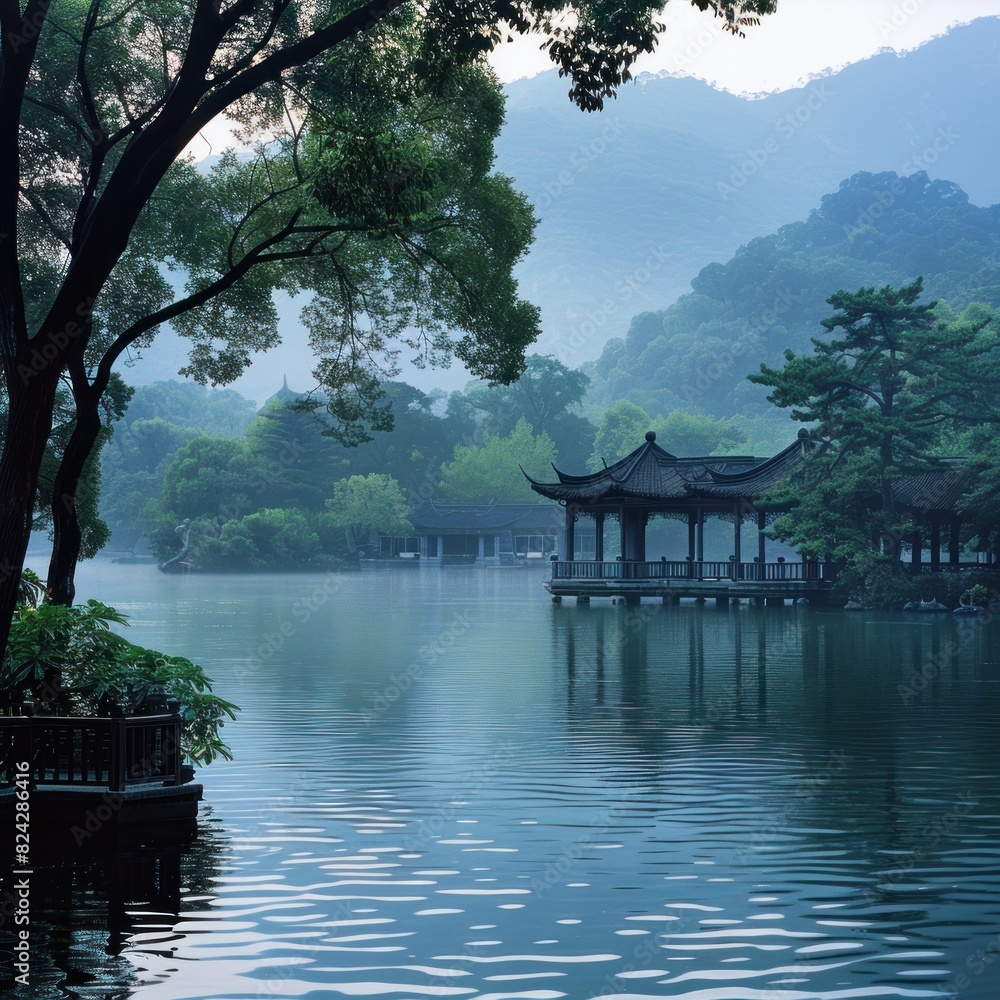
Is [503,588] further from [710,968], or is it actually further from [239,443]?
[710,968]

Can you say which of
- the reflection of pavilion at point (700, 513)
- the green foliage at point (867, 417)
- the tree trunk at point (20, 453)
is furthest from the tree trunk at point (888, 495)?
the tree trunk at point (20, 453)

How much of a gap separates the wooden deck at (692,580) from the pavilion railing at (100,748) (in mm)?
35025

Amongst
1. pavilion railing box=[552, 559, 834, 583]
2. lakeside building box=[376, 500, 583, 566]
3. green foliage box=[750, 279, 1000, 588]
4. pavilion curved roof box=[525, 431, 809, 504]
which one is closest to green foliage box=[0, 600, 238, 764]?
green foliage box=[750, 279, 1000, 588]

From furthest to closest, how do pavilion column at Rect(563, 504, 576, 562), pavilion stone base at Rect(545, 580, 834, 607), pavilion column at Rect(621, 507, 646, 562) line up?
pavilion column at Rect(563, 504, 576, 562) → pavilion column at Rect(621, 507, 646, 562) → pavilion stone base at Rect(545, 580, 834, 607)

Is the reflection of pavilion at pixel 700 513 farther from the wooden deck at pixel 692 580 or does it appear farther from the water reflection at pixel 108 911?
the water reflection at pixel 108 911

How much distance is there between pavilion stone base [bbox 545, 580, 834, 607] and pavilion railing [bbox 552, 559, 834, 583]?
27 cm

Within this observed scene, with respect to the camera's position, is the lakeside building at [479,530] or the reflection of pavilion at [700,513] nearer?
the reflection of pavilion at [700,513]

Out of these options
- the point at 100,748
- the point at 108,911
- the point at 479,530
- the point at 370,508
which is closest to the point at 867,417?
the point at 100,748

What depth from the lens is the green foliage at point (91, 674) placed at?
35.2ft

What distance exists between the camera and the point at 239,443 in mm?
93625

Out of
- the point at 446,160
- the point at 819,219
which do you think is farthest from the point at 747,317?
the point at 446,160

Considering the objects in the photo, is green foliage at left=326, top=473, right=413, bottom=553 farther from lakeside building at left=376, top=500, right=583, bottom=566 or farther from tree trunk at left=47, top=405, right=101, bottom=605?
tree trunk at left=47, top=405, right=101, bottom=605

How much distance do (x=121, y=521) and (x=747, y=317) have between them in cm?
6354

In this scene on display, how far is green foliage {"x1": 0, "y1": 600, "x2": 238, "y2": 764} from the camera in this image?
10.7 meters
